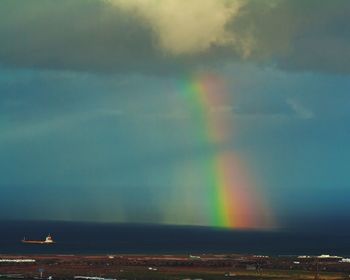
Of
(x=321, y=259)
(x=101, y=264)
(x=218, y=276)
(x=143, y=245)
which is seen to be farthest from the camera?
(x=143, y=245)

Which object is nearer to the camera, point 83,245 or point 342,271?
point 342,271

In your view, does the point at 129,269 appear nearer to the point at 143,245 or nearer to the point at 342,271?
the point at 342,271

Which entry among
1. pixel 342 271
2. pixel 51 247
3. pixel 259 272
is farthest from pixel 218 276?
pixel 51 247

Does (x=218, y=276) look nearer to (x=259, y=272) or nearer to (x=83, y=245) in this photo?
(x=259, y=272)

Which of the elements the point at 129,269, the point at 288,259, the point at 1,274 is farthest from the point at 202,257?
the point at 1,274

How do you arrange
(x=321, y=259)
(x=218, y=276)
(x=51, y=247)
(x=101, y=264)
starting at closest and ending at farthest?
(x=218, y=276) → (x=101, y=264) → (x=321, y=259) → (x=51, y=247)

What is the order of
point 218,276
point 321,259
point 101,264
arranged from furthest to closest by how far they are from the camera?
point 321,259, point 101,264, point 218,276

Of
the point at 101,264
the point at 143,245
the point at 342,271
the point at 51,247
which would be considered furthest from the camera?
the point at 143,245
